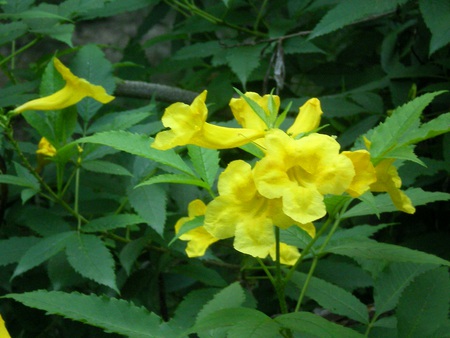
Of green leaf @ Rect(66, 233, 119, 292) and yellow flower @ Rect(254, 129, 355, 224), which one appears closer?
yellow flower @ Rect(254, 129, 355, 224)

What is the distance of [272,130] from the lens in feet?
2.82

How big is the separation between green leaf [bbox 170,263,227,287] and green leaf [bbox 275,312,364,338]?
62 cm

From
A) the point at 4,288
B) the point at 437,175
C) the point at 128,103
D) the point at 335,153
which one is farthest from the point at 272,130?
the point at 128,103

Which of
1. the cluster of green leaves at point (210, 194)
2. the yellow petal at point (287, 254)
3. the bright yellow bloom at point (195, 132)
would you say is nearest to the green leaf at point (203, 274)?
the cluster of green leaves at point (210, 194)

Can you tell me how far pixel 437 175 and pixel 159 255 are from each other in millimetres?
799

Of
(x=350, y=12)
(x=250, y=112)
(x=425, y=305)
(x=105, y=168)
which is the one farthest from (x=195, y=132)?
(x=350, y=12)

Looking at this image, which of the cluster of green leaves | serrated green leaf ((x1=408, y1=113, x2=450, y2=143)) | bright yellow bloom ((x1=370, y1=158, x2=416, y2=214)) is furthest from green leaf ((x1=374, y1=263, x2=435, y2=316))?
serrated green leaf ((x1=408, y1=113, x2=450, y2=143))

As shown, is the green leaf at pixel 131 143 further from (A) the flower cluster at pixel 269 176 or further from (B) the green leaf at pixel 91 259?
(B) the green leaf at pixel 91 259

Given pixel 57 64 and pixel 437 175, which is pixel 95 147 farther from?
pixel 437 175

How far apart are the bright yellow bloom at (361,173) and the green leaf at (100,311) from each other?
351 millimetres

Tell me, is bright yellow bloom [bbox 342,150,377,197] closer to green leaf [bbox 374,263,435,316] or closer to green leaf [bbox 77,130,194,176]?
green leaf [bbox 77,130,194,176]

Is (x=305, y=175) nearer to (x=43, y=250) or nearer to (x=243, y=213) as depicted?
(x=243, y=213)

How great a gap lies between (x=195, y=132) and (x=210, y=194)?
23 centimetres

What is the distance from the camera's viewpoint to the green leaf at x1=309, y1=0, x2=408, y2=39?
164 cm
